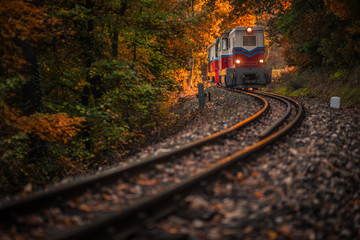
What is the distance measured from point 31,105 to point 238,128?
5535 mm

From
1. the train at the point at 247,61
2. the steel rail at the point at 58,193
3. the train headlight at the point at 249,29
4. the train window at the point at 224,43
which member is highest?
the train headlight at the point at 249,29

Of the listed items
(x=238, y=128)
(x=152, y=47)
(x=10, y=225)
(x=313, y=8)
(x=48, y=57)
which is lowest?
(x=10, y=225)

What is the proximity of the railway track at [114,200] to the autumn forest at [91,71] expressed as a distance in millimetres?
3270

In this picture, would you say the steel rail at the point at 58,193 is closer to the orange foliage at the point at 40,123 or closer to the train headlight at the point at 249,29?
the orange foliage at the point at 40,123

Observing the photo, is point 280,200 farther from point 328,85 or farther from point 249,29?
point 249,29

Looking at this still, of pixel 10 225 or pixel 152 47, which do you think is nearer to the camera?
pixel 10 225

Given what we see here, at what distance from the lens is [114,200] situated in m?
3.50

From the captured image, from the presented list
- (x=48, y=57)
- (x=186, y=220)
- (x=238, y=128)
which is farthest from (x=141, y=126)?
(x=186, y=220)

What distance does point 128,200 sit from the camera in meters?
3.52

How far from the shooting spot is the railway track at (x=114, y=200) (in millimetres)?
2842

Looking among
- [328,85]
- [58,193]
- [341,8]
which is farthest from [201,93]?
[58,193]

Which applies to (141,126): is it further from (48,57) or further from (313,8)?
(313,8)


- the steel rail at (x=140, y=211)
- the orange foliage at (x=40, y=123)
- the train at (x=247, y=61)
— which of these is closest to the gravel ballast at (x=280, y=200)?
the steel rail at (x=140, y=211)

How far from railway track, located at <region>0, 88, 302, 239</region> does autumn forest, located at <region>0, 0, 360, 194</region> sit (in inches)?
129
